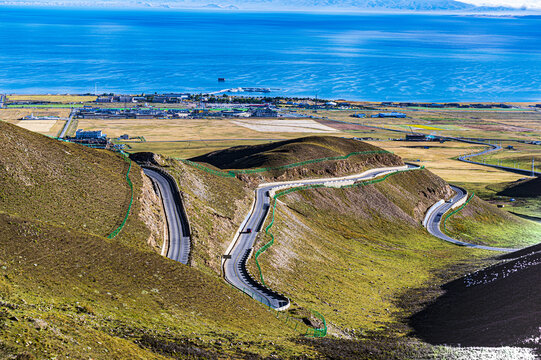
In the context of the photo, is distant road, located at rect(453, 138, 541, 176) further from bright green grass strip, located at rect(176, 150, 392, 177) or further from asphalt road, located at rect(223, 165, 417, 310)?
asphalt road, located at rect(223, 165, 417, 310)

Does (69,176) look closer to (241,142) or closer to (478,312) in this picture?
(478,312)

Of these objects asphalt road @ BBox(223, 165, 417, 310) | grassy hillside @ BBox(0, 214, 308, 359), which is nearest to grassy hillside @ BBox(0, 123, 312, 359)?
grassy hillside @ BBox(0, 214, 308, 359)

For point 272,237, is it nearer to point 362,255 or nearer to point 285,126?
point 362,255

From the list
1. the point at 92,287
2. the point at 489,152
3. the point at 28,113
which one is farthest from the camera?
the point at 28,113

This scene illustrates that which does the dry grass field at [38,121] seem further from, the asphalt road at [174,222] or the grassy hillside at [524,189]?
the grassy hillside at [524,189]

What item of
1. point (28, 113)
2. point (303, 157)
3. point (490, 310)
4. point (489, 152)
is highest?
point (489, 152)

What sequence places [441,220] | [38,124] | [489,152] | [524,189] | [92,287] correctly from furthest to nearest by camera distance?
[38,124] < [489,152] < [524,189] < [441,220] < [92,287]

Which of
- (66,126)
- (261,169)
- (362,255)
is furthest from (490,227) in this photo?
(66,126)
